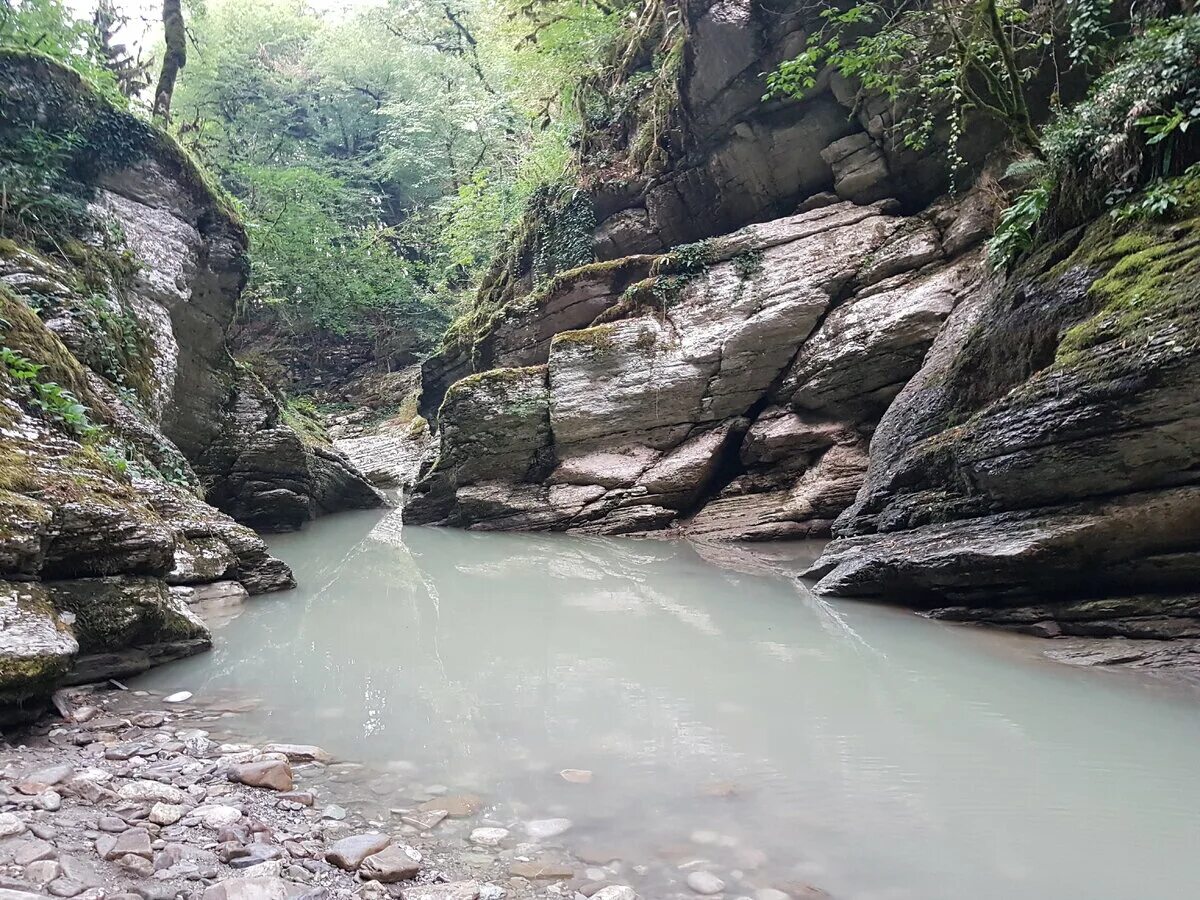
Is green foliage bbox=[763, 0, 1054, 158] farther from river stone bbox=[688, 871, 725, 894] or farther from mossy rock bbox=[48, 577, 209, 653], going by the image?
mossy rock bbox=[48, 577, 209, 653]

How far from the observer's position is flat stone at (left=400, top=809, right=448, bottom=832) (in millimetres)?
2449

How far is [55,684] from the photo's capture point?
10.4ft

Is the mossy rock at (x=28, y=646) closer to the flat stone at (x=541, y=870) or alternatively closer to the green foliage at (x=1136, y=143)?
the flat stone at (x=541, y=870)

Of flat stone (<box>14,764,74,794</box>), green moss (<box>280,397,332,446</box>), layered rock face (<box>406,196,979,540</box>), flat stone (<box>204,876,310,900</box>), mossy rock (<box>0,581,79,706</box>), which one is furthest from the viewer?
green moss (<box>280,397,332,446</box>)

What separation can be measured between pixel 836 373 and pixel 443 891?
30.9 ft

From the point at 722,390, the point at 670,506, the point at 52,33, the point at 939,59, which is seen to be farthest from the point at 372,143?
the point at 939,59

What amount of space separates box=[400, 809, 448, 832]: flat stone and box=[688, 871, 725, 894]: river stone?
0.95 m

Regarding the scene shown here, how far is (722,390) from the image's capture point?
11.2 meters

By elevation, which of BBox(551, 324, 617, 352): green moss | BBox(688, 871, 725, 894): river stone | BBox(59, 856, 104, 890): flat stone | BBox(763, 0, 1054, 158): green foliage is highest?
BBox(763, 0, 1054, 158): green foliage

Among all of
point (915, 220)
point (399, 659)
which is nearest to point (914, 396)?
point (915, 220)

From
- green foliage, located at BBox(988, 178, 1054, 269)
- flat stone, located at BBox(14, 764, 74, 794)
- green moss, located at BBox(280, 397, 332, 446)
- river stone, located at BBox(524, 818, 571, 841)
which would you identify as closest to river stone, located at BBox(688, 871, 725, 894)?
river stone, located at BBox(524, 818, 571, 841)

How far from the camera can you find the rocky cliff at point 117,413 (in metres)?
3.93

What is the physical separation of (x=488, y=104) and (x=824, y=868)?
26543 mm

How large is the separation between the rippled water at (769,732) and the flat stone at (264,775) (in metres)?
0.40
